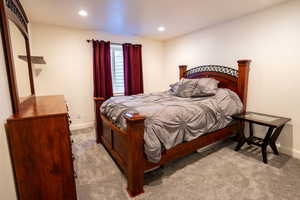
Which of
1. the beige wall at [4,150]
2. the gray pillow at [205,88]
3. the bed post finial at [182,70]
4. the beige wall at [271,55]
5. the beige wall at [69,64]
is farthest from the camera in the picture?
the bed post finial at [182,70]

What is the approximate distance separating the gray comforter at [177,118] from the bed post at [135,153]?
0.29 ft

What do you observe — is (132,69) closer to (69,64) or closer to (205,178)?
(69,64)

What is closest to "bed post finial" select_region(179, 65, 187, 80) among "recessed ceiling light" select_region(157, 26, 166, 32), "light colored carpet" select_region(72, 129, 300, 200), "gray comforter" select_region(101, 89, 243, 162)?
"recessed ceiling light" select_region(157, 26, 166, 32)

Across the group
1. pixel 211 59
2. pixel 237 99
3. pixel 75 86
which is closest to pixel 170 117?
pixel 237 99

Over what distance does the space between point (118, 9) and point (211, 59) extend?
2.20 metres

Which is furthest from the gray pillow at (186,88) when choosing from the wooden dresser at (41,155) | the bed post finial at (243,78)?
the wooden dresser at (41,155)

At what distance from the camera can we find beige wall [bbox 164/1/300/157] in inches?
92.1

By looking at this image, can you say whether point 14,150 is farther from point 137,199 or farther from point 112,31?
point 112,31

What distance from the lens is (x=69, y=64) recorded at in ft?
11.8

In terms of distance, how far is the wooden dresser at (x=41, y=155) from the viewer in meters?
1.12

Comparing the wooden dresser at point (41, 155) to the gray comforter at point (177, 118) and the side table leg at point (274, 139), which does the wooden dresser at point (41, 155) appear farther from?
the side table leg at point (274, 139)

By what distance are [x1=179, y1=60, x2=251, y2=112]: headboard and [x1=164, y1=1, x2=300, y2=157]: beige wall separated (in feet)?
0.42

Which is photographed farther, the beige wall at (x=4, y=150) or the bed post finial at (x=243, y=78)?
the bed post finial at (x=243, y=78)

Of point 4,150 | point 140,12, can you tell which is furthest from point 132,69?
point 4,150
